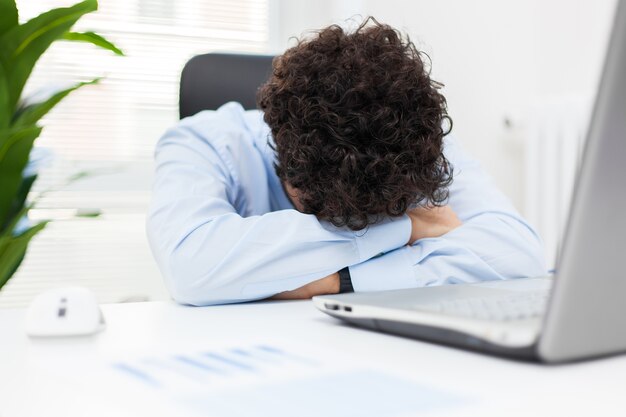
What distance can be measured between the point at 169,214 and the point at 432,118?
0.40 meters

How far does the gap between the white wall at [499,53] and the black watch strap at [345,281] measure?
1.41 meters

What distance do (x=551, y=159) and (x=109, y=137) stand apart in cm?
136

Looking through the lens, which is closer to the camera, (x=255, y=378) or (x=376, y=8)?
(x=255, y=378)

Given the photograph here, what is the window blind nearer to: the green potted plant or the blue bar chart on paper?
the green potted plant

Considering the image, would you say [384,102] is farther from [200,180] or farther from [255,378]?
[255,378]

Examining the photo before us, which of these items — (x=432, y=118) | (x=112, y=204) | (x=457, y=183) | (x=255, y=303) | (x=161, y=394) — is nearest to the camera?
(x=161, y=394)

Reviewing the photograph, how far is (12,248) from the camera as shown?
1.30m

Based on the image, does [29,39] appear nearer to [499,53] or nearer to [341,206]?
[341,206]

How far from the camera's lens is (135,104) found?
2.14 metres

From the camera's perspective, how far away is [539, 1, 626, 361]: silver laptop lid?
39 centimetres

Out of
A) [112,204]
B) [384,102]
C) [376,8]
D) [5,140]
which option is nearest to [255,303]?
[384,102]

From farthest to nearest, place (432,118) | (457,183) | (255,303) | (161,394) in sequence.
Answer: (457,183) → (432,118) → (255,303) → (161,394)

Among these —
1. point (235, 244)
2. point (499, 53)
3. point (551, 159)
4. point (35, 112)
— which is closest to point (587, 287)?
point (235, 244)

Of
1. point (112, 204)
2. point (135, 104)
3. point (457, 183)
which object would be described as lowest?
point (112, 204)
